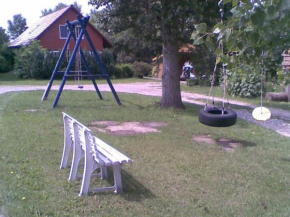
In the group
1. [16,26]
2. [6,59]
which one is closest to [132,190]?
[6,59]

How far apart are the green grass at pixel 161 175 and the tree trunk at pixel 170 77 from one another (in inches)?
146

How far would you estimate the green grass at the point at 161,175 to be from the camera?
5293 mm

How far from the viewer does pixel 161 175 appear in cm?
660

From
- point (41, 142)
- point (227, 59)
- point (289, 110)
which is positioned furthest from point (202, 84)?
point (227, 59)

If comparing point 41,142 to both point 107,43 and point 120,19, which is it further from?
point 107,43

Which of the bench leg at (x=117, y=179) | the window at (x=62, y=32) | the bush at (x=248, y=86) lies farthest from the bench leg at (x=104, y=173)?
the window at (x=62, y=32)

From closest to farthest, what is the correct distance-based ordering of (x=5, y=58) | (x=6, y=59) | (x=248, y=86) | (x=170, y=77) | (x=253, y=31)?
1. (x=253, y=31)
2. (x=170, y=77)
3. (x=248, y=86)
4. (x=5, y=58)
5. (x=6, y=59)

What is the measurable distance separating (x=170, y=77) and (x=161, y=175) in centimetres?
822

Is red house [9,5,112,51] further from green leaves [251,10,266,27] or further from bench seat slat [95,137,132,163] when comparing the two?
green leaves [251,10,266,27]

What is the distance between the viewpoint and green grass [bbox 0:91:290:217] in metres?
5.29

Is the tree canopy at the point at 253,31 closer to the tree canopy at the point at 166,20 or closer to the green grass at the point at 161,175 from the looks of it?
the green grass at the point at 161,175

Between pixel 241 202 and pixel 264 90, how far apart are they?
16.8 m

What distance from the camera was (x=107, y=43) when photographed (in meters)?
42.4

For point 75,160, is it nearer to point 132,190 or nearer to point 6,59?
point 132,190
